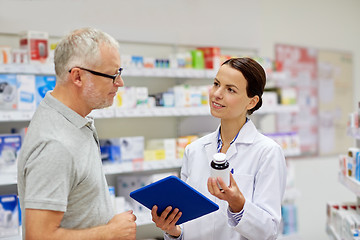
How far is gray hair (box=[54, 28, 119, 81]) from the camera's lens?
1598 mm

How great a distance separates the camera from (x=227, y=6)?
4918 mm

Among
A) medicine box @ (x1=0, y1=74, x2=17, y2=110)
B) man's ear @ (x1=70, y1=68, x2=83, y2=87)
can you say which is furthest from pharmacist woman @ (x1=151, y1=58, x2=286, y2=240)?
medicine box @ (x1=0, y1=74, x2=17, y2=110)

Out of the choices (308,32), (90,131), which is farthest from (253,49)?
(90,131)

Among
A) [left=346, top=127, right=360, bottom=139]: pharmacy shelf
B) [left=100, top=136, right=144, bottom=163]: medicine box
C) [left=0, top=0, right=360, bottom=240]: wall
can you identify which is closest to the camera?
[left=346, top=127, right=360, bottom=139]: pharmacy shelf

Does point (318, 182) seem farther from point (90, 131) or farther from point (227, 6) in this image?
point (90, 131)

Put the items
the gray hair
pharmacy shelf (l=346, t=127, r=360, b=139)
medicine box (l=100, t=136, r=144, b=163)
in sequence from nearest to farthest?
the gray hair → pharmacy shelf (l=346, t=127, r=360, b=139) → medicine box (l=100, t=136, r=144, b=163)

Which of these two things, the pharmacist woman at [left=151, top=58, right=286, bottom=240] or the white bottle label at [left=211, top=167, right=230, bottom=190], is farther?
the pharmacist woman at [left=151, top=58, right=286, bottom=240]

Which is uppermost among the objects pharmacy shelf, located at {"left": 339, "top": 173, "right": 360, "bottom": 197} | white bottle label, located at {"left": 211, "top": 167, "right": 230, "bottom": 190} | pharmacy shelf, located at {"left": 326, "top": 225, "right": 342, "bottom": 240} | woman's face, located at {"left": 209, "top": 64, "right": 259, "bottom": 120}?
woman's face, located at {"left": 209, "top": 64, "right": 259, "bottom": 120}

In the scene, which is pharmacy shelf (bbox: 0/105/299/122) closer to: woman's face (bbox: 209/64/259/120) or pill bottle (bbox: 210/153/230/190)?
woman's face (bbox: 209/64/259/120)

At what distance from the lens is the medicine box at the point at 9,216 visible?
10.3 ft

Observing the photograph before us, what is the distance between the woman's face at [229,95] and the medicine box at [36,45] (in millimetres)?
1836

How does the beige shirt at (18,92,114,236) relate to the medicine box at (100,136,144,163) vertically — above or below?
above

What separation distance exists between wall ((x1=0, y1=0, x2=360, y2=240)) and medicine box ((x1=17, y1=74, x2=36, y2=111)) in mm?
636

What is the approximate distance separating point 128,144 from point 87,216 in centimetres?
215
